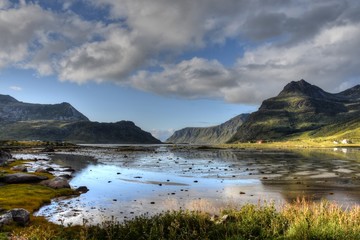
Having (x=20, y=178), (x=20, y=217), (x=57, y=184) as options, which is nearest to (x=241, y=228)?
(x=20, y=217)

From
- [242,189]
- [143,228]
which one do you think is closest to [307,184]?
[242,189]

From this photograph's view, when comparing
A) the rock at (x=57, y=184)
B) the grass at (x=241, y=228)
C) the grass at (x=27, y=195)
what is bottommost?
the grass at (x=27, y=195)

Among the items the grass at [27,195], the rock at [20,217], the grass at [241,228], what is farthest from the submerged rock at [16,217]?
the grass at [27,195]

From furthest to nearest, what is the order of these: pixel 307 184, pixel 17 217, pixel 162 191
Result: pixel 307 184 < pixel 162 191 < pixel 17 217

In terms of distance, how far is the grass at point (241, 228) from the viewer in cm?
1831

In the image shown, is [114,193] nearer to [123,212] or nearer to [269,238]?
[123,212]

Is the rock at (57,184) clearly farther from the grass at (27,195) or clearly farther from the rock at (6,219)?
the rock at (6,219)

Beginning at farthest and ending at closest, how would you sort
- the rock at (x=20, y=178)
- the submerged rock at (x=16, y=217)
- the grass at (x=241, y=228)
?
the rock at (x=20, y=178), the submerged rock at (x=16, y=217), the grass at (x=241, y=228)

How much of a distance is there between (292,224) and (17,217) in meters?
21.2

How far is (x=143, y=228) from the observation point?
20.4 metres

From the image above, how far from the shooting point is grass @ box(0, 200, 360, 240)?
18312mm

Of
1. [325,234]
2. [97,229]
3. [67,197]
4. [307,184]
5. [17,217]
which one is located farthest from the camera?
[307,184]

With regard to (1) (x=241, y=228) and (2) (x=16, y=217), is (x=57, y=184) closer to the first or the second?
(2) (x=16, y=217)

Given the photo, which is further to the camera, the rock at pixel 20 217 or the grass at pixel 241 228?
the rock at pixel 20 217
